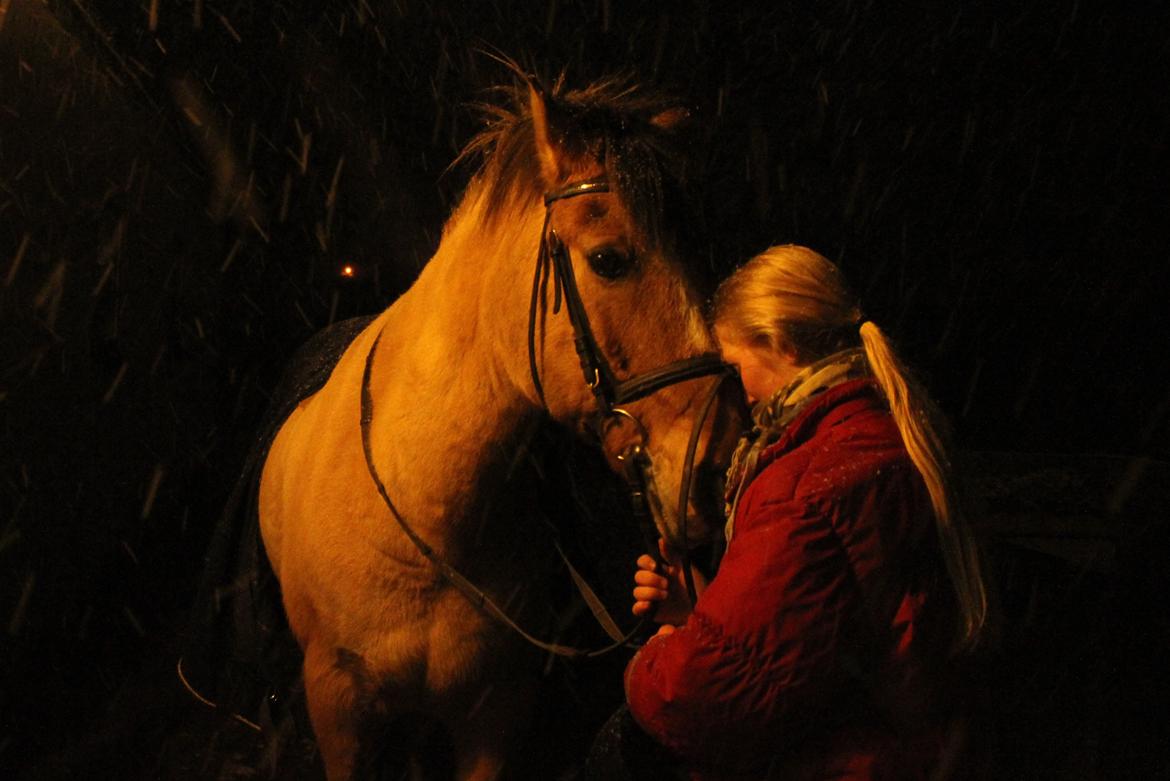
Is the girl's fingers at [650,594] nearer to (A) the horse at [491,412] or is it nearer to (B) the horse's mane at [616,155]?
(A) the horse at [491,412]

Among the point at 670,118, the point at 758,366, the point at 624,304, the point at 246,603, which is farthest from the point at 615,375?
the point at 246,603

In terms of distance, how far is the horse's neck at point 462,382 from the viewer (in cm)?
160

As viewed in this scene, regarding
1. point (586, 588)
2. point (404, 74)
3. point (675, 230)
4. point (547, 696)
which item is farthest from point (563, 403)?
point (404, 74)

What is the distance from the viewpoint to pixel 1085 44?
8.44 feet

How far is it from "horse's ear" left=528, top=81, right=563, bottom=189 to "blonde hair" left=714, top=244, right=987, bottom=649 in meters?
0.43

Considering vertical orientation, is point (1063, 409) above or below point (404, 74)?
below

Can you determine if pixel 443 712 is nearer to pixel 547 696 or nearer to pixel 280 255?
pixel 547 696

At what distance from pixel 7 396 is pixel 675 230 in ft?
9.92

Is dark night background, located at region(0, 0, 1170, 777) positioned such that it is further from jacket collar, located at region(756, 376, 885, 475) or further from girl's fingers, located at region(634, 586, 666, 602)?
Answer: girl's fingers, located at region(634, 586, 666, 602)

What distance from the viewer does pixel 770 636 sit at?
3.72ft

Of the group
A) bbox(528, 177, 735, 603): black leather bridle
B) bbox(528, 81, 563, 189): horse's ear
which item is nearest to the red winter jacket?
bbox(528, 177, 735, 603): black leather bridle

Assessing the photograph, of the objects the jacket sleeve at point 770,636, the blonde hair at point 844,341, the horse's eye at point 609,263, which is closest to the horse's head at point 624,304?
the horse's eye at point 609,263

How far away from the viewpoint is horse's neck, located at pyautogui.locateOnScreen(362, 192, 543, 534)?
160 cm

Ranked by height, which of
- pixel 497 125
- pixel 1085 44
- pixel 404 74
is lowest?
pixel 1085 44
